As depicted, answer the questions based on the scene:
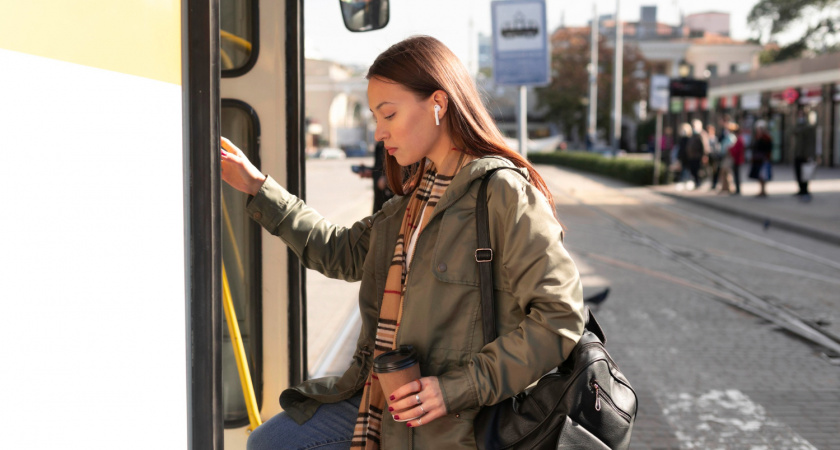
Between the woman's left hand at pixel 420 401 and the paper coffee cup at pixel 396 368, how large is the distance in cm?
1

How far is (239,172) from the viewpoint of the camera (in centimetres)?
236

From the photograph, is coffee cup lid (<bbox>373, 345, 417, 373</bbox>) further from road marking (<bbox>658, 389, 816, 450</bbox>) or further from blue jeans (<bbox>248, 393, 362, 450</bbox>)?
road marking (<bbox>658, 389, 816, 450</bbox>)

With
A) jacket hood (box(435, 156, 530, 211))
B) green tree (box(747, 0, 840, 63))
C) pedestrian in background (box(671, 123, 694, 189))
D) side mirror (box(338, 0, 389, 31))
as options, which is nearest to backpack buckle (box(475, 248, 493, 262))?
A: jacket hood (box(435, 156, 530, 211))

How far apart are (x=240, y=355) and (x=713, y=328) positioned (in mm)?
5195

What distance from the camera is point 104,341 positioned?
134cm

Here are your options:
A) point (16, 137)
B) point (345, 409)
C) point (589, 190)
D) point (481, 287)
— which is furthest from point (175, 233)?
point (589, 190)

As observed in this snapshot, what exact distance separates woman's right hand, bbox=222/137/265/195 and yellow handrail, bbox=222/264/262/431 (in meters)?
0.27

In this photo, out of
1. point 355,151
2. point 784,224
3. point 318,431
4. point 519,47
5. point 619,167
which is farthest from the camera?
point 355,151

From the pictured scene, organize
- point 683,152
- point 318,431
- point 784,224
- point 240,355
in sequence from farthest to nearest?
point 683,152 < point 784,224 < point 240,355 < point 318,431

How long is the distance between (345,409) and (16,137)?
1278mm

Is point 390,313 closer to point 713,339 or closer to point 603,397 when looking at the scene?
point 603,397

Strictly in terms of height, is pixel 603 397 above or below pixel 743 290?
above

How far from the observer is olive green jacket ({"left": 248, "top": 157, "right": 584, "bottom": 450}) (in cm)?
183

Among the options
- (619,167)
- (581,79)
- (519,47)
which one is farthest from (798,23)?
(519,47)
